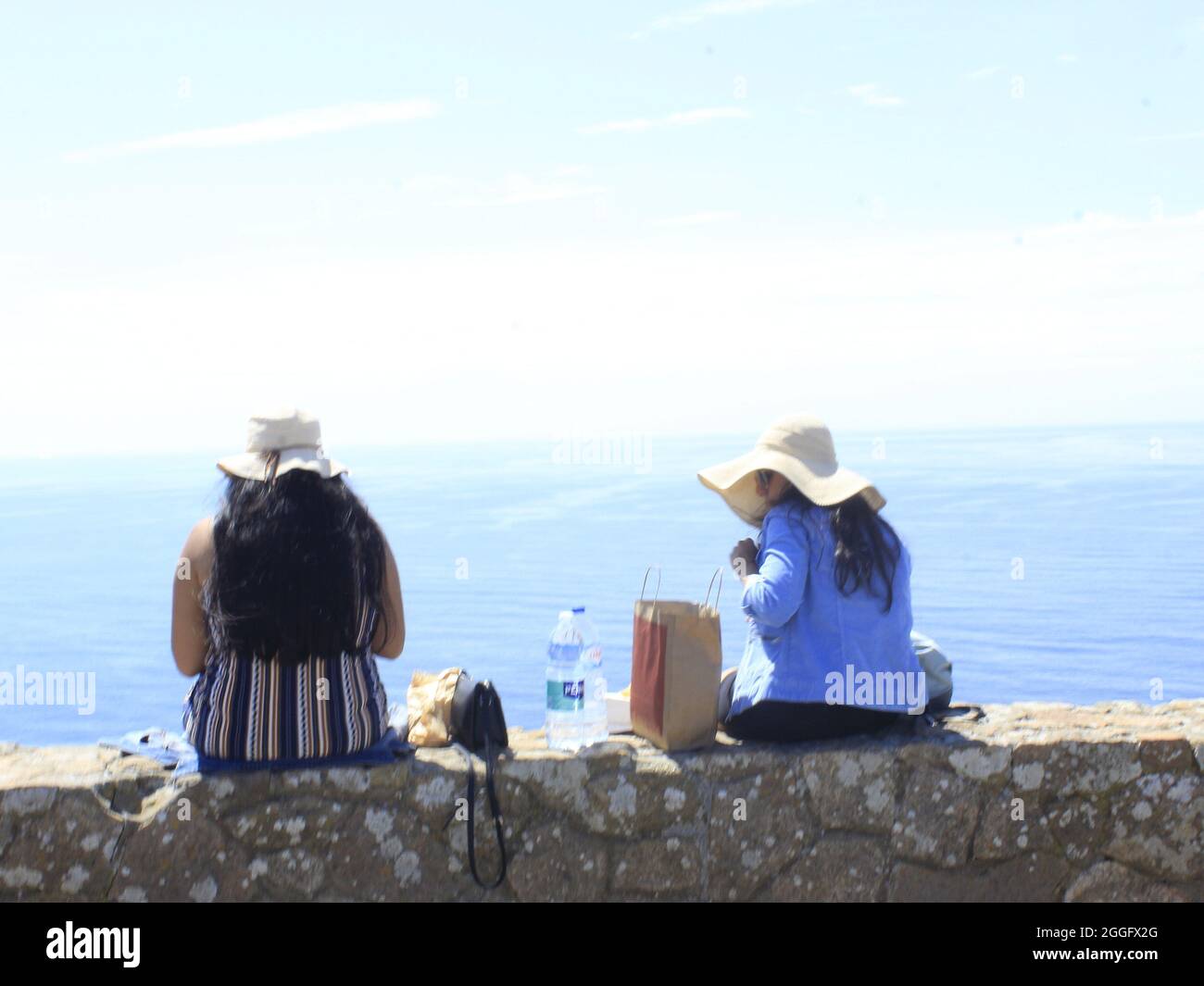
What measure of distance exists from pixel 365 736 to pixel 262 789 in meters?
0.33

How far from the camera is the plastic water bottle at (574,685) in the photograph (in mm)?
4129

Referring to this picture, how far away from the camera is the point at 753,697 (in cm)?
401

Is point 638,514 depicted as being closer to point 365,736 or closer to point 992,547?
point 992,547

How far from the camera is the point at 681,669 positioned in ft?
12.9

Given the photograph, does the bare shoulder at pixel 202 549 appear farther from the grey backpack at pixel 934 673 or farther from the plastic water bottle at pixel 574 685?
the grey backpack at pixel 934 673

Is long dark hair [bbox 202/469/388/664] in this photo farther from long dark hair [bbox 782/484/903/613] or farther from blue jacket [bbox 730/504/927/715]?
long dark hair [bbox 782/484/903/613]

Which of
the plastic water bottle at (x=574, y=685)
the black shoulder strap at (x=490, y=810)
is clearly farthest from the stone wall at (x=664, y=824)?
the plastic water bottle at (x=574, y=685)

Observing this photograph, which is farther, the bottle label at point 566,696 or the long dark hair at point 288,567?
the bottle label at point 566,696

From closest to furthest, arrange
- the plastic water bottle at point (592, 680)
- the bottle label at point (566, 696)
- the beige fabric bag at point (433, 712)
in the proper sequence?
1. the beige fabric bag at point (433, 712)
2. the bottle label at point (566, 696)
3. the plastic water bottle at point (592, 680)

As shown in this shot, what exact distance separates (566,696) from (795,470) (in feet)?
3.39

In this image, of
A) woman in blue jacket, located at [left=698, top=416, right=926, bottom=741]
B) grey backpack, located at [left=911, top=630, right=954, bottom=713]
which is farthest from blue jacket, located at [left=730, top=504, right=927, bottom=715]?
grey backpack, located at [left=911, top=630, right=954, bottom=713]

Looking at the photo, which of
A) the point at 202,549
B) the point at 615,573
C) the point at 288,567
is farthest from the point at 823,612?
the point at 615,573

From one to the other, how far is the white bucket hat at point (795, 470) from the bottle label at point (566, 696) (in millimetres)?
785
